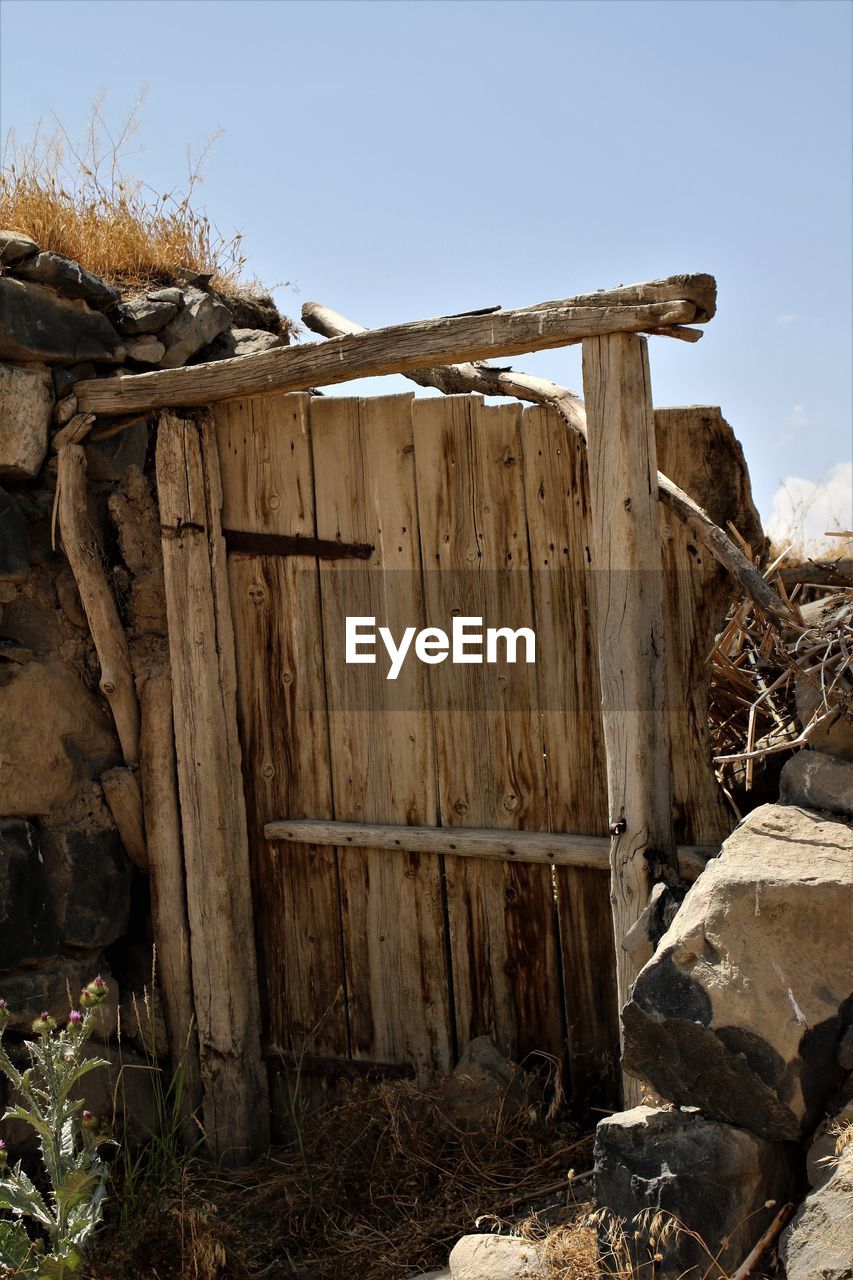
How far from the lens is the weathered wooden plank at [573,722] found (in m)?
4.14

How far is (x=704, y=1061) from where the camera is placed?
9.96ft

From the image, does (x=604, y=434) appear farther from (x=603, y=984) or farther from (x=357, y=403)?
(x=603, y=984)

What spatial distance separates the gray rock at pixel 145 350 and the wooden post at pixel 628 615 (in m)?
1.84

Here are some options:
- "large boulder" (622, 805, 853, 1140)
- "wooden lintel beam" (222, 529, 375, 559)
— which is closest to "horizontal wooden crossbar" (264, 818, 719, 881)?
"large boulder" (622, 805, 853, 1140)

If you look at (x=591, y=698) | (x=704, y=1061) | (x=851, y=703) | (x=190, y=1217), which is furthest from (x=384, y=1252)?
(x=851, y=703)

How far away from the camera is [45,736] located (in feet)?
14.8

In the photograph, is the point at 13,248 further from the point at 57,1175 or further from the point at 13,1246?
the point at 13,1246


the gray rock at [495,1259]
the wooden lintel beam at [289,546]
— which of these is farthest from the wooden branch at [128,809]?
the gray rock at [495,1259]

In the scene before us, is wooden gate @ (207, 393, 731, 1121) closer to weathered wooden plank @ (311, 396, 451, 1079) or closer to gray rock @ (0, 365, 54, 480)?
weathered wooden plank @ (311, 396, 451, 1079)

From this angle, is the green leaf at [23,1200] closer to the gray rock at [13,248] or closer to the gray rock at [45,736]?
the gray rock at [45,736]

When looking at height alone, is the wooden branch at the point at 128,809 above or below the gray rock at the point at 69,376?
below

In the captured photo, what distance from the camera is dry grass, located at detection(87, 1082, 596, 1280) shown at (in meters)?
3.84

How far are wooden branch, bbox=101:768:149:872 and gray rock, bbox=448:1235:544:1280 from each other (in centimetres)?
195

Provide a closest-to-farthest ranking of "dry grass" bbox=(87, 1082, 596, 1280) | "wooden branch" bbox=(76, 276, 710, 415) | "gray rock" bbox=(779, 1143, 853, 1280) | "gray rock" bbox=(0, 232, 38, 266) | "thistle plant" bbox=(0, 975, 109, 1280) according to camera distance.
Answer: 1. "gray rock" bbox=(779, 1143, 853, 1280)
2. "thistle plant" bbox=(0, 975, 109, 1280)
3. "wooden branch" bbox=(76, 276, 710, 415)
4. "dry grass" bbox=(87, 1082, 596, 1280)
5. "gray rock" bbox=(0, 232, 38, 266)
